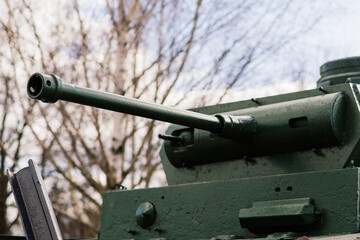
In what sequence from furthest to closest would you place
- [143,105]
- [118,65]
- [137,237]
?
[118,65] → [137,237] → [143,105]

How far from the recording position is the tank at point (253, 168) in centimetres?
496

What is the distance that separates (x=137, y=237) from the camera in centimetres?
597

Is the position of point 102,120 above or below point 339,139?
above

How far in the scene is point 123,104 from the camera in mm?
4762

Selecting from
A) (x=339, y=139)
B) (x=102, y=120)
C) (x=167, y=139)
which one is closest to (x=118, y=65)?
(x=102, y=120)

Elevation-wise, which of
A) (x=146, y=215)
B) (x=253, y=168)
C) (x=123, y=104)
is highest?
(x=123, y=104)

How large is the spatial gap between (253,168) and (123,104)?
5.74ft

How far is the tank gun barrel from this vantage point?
14.2 feet

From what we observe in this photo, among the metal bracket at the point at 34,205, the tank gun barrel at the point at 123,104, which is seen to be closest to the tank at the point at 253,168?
the tank gun barrel at the point at 123,104

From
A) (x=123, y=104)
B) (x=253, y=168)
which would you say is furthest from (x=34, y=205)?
(x=253, y=168)

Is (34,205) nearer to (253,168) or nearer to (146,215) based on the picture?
(146,215)

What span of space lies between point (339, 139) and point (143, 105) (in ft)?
5.71

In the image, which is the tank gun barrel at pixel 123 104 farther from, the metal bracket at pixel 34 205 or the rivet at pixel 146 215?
the rivet at pixel 146 215

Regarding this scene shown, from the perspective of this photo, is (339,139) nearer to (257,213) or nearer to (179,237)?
(257,213)
